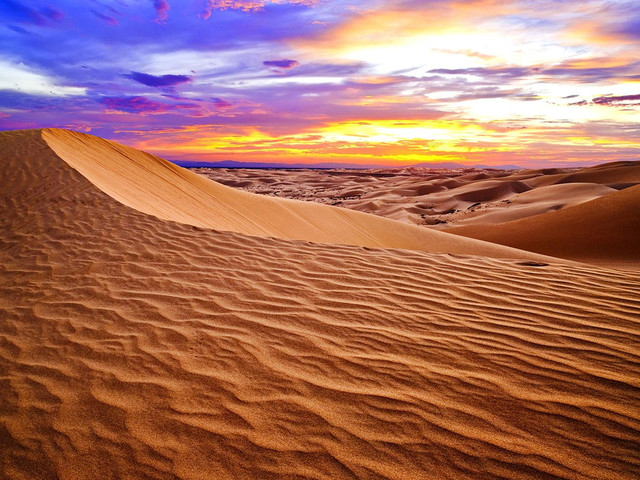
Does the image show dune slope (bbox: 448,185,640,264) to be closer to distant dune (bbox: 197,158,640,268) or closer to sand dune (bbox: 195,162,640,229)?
distant dune (bbox: 197,158,640,268)

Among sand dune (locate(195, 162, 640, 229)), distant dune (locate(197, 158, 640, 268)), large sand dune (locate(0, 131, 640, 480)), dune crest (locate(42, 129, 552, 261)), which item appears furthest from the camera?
sand dune (locate(195, 162, 640, 229))

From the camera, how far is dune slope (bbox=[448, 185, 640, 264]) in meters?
9.54

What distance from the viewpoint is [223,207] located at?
402 inches

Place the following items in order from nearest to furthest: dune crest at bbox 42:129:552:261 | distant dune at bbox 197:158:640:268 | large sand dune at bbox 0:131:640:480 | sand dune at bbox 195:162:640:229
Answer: large sand dune at bbox 0:131:640:480 → dune crest at bbox 42:129:552:261 → distant dune at bbox 197:158:640:268 → sand dune at bbox 195:162:640:229

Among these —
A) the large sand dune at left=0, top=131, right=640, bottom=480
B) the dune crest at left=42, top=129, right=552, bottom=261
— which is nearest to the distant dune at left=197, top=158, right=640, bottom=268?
the dune crest at left=42, top=129, right=552, bottom=261

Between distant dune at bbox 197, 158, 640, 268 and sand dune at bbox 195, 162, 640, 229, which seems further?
sand dune at bbox 195, 162, 640, 229

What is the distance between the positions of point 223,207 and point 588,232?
9.28 meters

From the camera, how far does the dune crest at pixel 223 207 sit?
8469 mm

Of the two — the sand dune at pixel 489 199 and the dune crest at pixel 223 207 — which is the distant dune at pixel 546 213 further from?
the dune crest at pixel 223 207

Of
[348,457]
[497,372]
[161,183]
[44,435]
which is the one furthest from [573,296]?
[161,183]

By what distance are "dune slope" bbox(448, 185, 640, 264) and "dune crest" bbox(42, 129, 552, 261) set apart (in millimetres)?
1743

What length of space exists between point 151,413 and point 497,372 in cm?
209

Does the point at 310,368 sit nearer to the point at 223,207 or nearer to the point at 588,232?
the point at 223,207

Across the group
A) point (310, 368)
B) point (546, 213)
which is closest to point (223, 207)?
point (310, 368)
